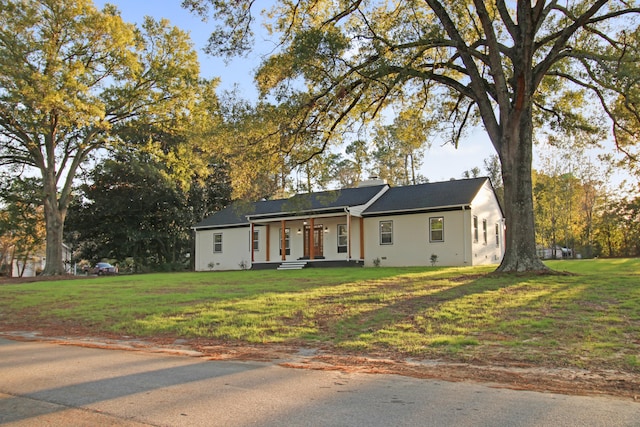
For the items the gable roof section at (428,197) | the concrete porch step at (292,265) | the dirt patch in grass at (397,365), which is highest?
the gable roof section at (428,197)

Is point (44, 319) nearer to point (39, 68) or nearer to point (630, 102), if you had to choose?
point (630, 102)

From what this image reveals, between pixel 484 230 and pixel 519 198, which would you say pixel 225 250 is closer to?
pixel 484 230

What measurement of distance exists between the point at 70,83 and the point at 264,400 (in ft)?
76.3

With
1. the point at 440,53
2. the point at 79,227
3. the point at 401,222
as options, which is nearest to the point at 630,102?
the point at 440,53

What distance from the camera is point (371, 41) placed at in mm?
14953

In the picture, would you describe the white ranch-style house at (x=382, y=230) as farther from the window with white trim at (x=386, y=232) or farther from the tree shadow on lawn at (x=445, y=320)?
the tree shadow on lawn at (x=445, y=320)

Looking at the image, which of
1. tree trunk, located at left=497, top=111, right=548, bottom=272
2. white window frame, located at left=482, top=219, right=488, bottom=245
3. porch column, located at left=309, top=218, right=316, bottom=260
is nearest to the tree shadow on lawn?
tree trunk, located at left=497, top=111, right=548, bottom=272

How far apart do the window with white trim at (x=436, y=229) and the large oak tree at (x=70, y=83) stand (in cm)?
1551

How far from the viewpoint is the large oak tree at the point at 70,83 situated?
2344 cm

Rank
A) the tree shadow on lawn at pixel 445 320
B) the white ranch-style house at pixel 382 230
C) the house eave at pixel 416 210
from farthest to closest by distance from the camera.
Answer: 1. the white ranch-style house at pixel 382 230
2. the house eave at pixel 416 210
3. the tree shadow on lawn at pixel 445 320

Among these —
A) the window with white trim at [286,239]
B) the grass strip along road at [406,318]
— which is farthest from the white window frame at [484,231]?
the grass strip along road at [406,318]

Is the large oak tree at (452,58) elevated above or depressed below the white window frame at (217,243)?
→ above

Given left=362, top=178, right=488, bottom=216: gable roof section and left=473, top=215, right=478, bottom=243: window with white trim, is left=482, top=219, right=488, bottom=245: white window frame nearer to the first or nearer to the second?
left=473, top=215, right=478, bottom=243: window with white trim

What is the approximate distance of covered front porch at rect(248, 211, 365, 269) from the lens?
25875mm
